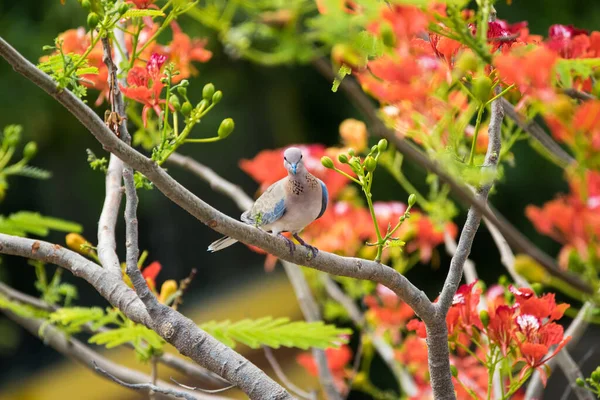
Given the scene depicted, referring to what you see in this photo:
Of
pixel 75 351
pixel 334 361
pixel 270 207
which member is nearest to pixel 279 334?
pixel 270 207

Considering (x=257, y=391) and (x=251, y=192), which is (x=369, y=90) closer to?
(x=257, y=391)

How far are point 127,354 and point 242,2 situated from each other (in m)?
1.91

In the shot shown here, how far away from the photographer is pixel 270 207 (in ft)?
3.07

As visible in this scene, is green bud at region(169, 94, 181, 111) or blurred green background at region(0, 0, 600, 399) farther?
blurred green background at region(0, 0, 600, 399)

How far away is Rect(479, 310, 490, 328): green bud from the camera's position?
2.31ft

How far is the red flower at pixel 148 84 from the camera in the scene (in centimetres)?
74

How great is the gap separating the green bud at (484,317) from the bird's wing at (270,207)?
32 centimetres

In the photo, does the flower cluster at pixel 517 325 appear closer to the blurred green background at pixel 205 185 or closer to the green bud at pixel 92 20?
the green bud at pixel 92 20

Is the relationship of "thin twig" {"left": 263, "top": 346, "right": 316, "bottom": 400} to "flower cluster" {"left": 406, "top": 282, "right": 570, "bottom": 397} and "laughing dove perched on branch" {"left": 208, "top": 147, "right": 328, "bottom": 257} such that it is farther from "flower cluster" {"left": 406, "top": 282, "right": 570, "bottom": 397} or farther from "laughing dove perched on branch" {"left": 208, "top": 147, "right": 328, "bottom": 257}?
"flower cluster" {"left": 406, "top": 282, "right": 570, "bottom": 397}

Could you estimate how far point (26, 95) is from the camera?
227 cm

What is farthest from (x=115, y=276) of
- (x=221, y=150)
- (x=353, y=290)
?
(x=221, y=150)

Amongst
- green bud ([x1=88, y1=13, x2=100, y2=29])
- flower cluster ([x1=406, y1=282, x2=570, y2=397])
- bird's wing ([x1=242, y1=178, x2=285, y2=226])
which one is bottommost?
flower cluster ([x1=406, y1=282, x2=570, y2=397])

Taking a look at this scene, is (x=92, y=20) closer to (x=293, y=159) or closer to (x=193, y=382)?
(x=293, y=159)

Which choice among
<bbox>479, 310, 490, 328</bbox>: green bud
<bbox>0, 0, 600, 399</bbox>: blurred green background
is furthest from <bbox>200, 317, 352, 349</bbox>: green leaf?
<bbox>0, 0, 600, 399</bbox>: blurred green background
